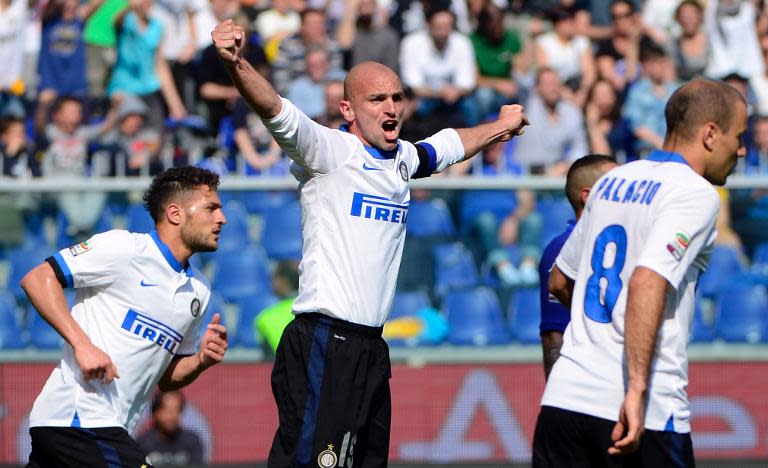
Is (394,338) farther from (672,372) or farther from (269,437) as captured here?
(672,372)

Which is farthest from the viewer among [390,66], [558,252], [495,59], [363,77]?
[495,59]

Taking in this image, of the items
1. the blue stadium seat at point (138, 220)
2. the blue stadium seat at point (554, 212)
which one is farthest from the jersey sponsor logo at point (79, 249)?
the blue stadium seat at point (554, 212)

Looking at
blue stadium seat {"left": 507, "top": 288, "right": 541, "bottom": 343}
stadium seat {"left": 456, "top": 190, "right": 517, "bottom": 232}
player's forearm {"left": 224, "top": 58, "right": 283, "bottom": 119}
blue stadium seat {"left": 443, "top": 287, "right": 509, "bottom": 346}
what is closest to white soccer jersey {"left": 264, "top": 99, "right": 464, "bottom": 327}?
player's forearm {"left": 224, "top": 58, "right": 283, "bottom": 119}

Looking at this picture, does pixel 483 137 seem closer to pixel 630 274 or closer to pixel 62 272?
pixel 630 274

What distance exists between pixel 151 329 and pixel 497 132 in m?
1.89

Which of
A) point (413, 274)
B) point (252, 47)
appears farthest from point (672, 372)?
point (252, 47)

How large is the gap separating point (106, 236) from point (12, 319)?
4.45 m

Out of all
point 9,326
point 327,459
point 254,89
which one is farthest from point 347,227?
point 9,326

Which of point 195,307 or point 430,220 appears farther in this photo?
point 430,220

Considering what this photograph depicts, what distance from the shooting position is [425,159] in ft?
19.2

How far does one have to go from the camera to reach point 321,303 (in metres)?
5.32

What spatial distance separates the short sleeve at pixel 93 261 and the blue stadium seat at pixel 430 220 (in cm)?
417

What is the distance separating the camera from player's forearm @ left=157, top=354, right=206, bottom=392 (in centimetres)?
598

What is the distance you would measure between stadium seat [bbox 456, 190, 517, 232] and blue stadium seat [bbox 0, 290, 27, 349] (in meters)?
3.61
